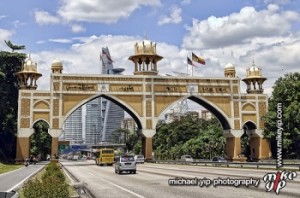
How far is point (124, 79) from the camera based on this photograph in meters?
66.4

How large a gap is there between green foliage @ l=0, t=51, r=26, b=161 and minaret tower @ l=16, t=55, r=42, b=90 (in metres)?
1.28

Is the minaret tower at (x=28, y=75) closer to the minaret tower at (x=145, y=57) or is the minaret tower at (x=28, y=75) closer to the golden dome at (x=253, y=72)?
the minaret tower at (x=145, y=57)

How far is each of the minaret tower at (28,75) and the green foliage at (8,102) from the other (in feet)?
4.20

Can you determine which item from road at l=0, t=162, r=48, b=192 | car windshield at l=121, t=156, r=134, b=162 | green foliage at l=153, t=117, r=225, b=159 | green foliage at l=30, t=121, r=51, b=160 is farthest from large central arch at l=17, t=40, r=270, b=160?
car windshield at l=121, t=156, r=134, b=162

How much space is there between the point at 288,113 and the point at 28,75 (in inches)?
1558

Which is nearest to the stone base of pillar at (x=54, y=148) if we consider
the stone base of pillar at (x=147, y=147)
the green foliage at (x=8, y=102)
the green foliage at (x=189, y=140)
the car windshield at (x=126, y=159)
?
the green foliage at (x=8, y=102)

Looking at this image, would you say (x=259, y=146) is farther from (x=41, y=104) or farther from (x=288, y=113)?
(x=41, y=104)

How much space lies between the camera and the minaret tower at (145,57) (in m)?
68.4

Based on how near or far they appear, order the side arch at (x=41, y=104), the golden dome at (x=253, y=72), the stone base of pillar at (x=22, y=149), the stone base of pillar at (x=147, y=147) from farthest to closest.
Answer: the golden dome at (x=253, y=72), the stone base of pillar at (x=147, y=147), the side arch at (x=41, y=104), the stone base of pillar at (x=22, y=149)

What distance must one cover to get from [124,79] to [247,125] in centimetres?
2230

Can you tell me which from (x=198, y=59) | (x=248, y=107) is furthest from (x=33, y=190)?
(x=248, y=107)

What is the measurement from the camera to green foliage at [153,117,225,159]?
84750mm

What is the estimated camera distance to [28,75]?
67.1 metres

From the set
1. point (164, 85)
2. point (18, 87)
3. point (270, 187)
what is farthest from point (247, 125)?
point (270, 187)
